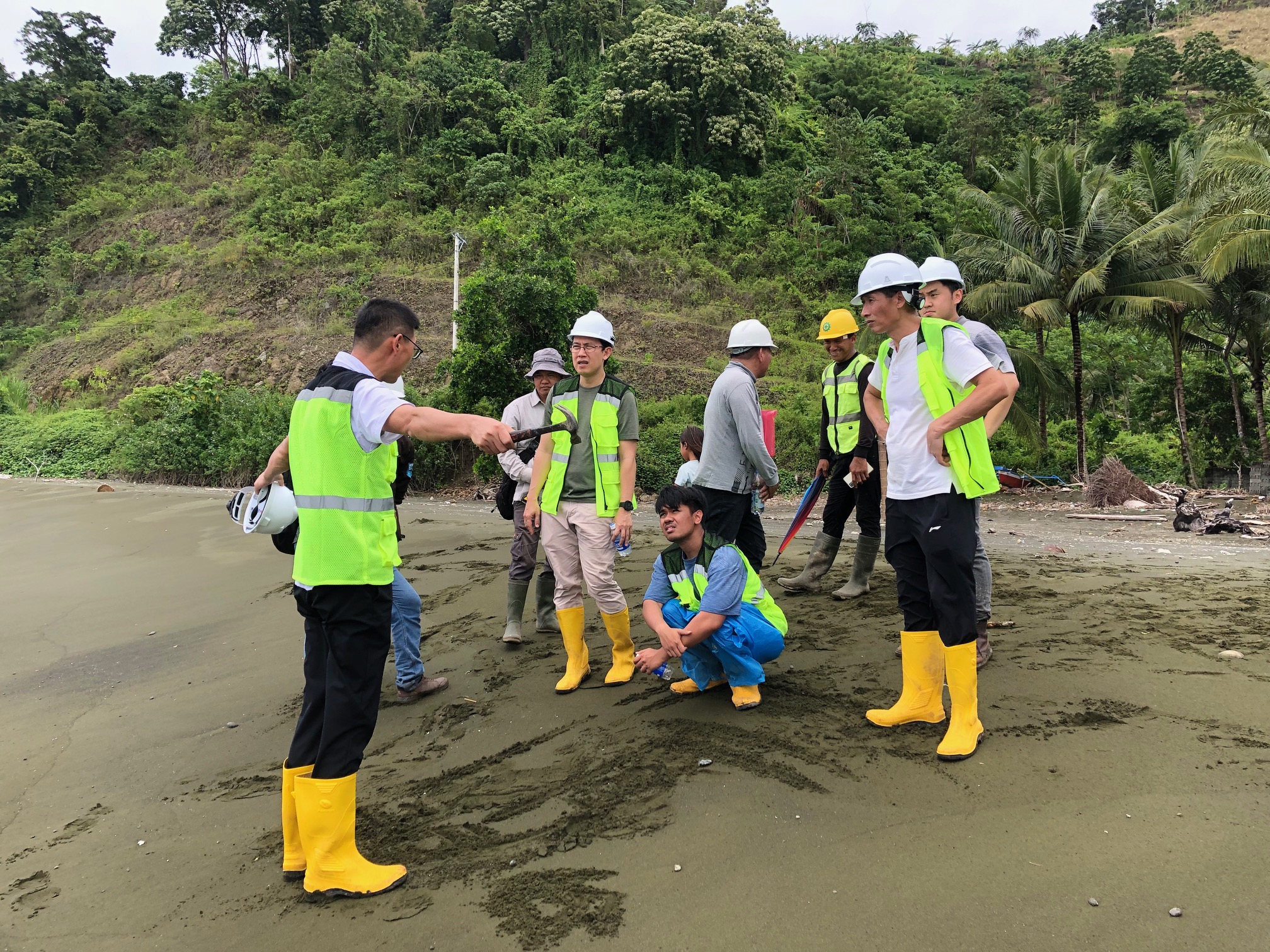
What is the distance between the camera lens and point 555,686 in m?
4.36

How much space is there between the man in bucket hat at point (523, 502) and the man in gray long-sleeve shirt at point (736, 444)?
110 centimetres

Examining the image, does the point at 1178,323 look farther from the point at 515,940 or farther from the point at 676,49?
the point at 676,49

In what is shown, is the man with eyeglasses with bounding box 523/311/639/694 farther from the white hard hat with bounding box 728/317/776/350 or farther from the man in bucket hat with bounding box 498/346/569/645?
the white hard hat with bounding box 728/317/776/350

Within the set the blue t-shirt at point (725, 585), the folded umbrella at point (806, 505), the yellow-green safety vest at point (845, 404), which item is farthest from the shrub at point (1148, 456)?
the blue t-shirt at point (725, 585)

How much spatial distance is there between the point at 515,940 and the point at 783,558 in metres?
5.61

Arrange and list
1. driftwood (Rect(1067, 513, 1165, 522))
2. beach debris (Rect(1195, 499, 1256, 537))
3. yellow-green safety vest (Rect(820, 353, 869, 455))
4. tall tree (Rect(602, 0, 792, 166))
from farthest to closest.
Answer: tall tree (Rect(602, 0, 792, 166)) < driftwood (Rect(1067, 513, 1165, 522)) < beach debris (Rect(1195, 499, 1256, 537)) < yellow-green safety vest (Rect(820, 353, 869, 455))

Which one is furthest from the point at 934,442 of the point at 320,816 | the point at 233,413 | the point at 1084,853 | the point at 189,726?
the point at 233,413

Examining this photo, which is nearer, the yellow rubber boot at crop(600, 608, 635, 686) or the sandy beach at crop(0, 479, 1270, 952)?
the sandy beach at crop(0, 479, 1270, 952)

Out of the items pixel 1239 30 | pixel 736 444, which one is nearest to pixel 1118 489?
pixel 736 444

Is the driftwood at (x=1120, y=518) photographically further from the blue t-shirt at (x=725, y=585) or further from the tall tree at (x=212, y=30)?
the tall tree at (x=212, y=30)

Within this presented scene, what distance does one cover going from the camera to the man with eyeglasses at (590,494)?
433cm

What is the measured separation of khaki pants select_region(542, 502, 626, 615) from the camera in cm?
434

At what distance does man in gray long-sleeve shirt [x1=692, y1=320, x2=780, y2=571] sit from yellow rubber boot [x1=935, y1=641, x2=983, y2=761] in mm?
1394

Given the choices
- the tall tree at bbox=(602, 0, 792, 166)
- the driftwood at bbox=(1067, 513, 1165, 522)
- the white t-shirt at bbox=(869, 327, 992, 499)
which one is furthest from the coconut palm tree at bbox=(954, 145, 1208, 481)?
the tall tree at bbox=(602, 0, 792, 166)
